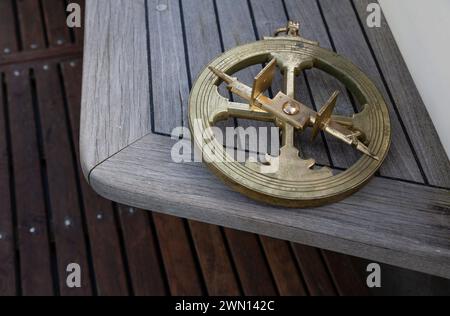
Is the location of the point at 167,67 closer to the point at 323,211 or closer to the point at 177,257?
the point at 323,211

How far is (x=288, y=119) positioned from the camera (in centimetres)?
84

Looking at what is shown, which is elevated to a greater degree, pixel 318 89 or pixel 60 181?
pixel 318 89

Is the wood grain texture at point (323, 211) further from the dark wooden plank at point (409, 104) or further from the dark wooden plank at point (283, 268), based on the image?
the dark wooden plank at point (283, 268)

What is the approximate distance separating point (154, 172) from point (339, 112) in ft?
1.03

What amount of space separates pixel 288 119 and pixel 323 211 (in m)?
0.14

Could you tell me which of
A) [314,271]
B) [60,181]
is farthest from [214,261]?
[60,181]

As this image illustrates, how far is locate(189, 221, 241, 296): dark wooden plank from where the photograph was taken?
1.47 m

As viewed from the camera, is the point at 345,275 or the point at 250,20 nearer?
the point at 250,20

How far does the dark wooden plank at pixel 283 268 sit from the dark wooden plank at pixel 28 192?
561 millimetres

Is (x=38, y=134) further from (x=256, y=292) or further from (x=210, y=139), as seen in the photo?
(x=210, y=139)

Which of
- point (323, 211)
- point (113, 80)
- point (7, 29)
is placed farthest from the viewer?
point (7, 29)

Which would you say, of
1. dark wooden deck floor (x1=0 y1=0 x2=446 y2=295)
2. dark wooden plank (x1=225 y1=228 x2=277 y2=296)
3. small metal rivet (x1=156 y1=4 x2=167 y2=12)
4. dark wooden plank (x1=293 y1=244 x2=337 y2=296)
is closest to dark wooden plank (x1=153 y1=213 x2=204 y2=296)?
dark wooden deck floor (x1=0 y1=0 x2=446 y2=295)
